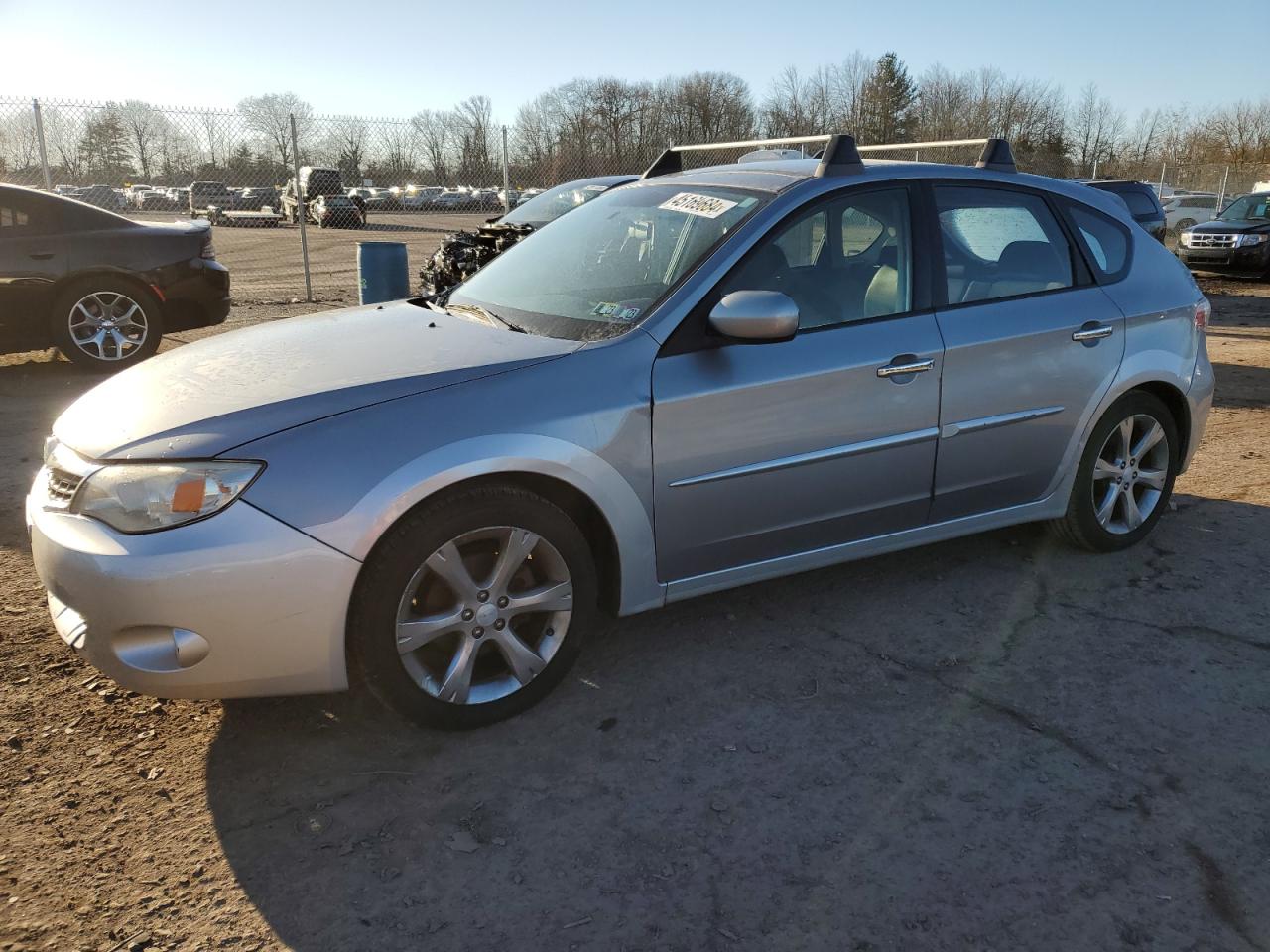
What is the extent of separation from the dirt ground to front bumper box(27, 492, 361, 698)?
345mm

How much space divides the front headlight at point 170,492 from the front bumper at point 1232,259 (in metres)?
19.3

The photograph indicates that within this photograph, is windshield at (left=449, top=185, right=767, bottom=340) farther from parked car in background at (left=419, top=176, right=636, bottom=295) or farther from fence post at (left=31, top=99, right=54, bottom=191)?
Result: fence post at (left=31, top=99, right=54, bottom=191)

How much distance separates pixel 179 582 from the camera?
8.33 feet

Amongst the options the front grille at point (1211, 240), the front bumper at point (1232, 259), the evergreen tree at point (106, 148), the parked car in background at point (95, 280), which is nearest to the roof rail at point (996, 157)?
the parked car in background at point (95, 280)

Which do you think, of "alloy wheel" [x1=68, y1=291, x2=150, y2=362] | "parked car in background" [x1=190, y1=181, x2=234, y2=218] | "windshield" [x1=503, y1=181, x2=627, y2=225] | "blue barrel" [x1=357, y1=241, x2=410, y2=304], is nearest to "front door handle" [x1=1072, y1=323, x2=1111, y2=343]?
"blue barrel" [x1=357, y1=241, x2=410, y2=304]

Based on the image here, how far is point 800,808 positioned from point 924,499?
1.51 m

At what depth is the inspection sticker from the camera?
359 centimetres

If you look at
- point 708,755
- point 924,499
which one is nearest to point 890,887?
point 708,755

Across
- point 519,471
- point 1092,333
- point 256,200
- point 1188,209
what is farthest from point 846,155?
point 256,200

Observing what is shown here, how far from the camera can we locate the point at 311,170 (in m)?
24.7

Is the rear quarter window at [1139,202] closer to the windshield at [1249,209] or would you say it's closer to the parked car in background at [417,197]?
the windshield at [1249,209]

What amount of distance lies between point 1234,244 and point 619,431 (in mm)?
18885

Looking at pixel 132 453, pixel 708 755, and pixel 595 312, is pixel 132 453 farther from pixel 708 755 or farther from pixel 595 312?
pixel 708 755

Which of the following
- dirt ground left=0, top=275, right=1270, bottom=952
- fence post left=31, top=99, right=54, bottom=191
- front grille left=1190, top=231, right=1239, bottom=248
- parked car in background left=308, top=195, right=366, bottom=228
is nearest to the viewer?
dirt ground left=0, top=275, right=1270, bottom=952
